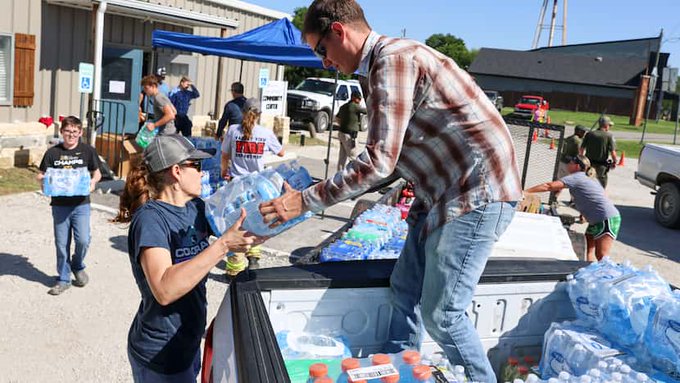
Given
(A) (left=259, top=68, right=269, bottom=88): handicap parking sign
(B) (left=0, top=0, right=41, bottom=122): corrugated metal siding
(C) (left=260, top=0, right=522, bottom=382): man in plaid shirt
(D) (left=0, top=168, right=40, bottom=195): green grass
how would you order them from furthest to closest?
1. (A) (left=259, top=68, right=269, bottom=88): handicap parking sign
2. (B) (left=0, top=0, right=41, bottom=122): corrugated metal siding
3. (D) (left=0, top=168, right=40, bottom=195): green grass
4. (C) (left=260, top=0, right=522, bottom=382): man in plaid shirt

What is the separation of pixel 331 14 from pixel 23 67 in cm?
1183

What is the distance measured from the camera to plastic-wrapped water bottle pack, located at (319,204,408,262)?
19.4 ft

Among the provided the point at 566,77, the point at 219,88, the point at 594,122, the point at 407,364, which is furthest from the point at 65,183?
the point at 566,77

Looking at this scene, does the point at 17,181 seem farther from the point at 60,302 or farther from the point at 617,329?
the point at 617,329

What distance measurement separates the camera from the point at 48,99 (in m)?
13.4

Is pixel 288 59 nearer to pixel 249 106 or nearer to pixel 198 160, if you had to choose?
pixel 249 106

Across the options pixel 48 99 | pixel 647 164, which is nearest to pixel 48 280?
pixel 48 99

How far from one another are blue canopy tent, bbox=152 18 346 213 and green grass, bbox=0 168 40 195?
3.35m

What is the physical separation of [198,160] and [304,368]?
3.49 feet

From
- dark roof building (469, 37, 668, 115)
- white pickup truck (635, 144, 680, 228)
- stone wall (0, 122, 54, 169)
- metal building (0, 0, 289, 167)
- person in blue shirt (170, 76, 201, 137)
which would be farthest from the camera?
dark roof building (469, 37, 668, 115)

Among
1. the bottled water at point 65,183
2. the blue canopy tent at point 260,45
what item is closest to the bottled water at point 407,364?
the bottled water at point 65,183

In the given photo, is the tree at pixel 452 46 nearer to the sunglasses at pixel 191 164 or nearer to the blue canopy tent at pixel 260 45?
the blue canopy tent at pixel 260 45

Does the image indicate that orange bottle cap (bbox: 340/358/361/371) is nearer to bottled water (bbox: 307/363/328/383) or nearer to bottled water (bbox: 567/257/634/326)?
bottled water (bbox: 307/363/328/383)

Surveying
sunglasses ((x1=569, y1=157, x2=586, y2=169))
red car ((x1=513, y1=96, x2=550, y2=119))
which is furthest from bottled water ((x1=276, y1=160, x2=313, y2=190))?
red car ((x1=513, y1=96, x2=550, y2=119))
